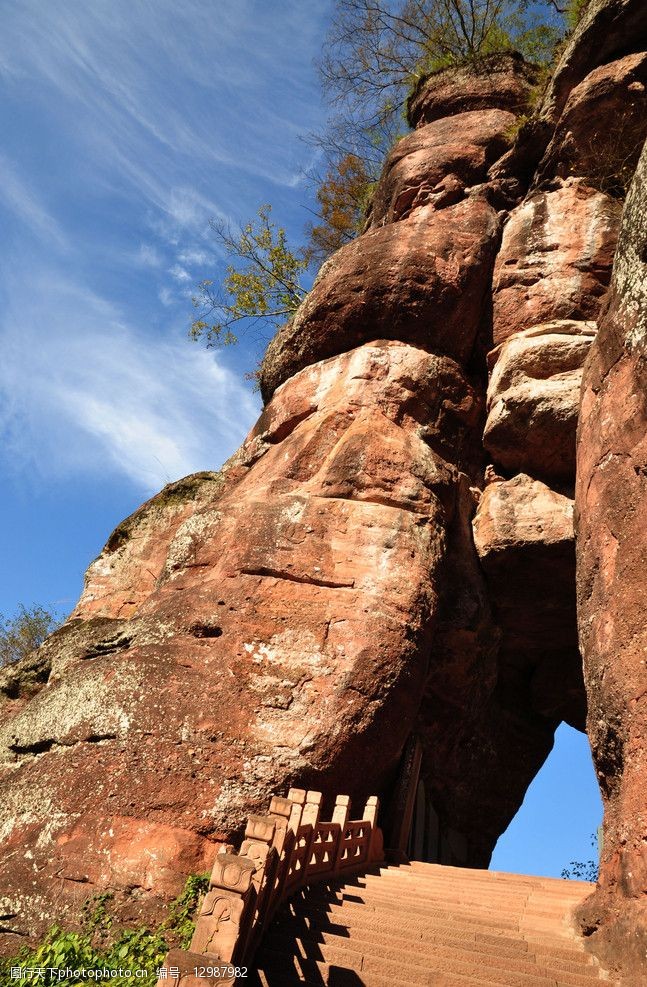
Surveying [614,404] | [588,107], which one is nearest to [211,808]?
[614,404]

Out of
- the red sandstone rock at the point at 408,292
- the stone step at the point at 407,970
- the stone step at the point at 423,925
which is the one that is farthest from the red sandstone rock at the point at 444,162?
the stone step at the point at 407,970

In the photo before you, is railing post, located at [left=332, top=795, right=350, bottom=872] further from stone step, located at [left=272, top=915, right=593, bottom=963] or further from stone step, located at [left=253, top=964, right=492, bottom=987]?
stone step, located at [left=253, top=964, right=492, bottom=987]

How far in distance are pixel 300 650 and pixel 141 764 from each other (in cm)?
200

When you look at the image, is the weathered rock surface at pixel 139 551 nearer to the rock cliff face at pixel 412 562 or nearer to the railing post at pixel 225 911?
the rock cliff face at pixel 412 562

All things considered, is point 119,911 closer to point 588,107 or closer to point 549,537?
point 549,537

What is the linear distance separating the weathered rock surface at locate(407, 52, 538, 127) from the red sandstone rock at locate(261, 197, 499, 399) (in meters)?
3.47

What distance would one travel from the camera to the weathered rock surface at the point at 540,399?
9.98 meters

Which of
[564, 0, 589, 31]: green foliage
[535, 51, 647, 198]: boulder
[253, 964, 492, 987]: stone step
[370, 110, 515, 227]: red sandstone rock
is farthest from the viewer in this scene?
[370, 110, 515, 227]: red sandstone rock

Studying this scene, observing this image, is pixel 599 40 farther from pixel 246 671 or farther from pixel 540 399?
pixel 246 671

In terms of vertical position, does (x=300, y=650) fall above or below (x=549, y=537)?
below

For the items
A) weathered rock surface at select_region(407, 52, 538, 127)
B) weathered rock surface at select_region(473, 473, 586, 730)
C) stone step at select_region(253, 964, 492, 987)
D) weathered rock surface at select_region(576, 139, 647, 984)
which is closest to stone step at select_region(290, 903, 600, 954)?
weathered rock surface at select_region(576, 139, 647, 984)

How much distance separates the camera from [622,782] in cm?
590

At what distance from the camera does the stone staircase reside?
490cm

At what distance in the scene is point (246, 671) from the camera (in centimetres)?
796
